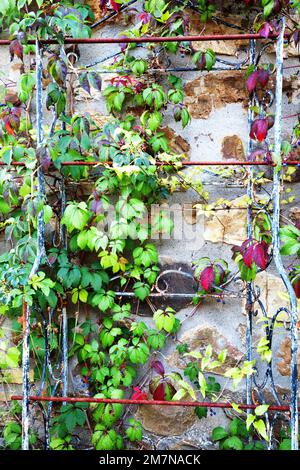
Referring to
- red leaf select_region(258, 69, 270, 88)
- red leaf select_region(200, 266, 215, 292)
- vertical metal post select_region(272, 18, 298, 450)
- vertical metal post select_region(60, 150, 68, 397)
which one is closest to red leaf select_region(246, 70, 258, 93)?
red leaf select_region(258, 69, 270, 88)

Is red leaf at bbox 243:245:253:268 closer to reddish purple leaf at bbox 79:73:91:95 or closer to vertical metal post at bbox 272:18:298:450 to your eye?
vertical metal post at bbox 272:18:298:450

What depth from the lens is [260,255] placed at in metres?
1.88

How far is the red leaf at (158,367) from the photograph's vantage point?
222cm

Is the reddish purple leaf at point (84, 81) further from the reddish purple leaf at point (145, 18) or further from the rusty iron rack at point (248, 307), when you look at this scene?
the reddish purple leaf at point (145, 18)

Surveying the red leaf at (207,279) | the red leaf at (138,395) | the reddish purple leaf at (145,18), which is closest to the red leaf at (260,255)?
the red leaf at (207,279)

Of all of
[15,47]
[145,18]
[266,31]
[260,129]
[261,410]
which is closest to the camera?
[261,410]

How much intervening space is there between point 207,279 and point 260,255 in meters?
0.35

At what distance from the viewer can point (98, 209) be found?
7.07ft

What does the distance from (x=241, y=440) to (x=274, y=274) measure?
776 millimetres

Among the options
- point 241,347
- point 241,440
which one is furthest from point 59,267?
point 241,440

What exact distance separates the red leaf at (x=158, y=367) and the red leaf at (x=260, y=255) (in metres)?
0.71

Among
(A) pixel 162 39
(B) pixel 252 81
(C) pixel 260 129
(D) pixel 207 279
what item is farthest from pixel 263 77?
(D) pixel 207 279

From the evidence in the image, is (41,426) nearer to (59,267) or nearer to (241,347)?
(59,267)

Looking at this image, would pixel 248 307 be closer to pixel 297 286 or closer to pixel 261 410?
pixel 297 286
